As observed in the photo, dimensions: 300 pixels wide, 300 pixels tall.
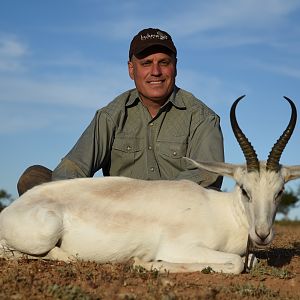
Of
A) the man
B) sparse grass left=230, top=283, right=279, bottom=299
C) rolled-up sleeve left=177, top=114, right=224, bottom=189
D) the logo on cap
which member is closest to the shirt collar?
the man

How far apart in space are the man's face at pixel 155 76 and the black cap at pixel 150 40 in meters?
0.15

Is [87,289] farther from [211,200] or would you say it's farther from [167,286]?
[211,200]

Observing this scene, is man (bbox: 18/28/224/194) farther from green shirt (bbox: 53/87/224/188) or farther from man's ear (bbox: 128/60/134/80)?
man's ear (bbox: 128/60/134/80)

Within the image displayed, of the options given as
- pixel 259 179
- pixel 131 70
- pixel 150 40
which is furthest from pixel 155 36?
pixel 259 179

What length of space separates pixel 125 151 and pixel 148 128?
505mm

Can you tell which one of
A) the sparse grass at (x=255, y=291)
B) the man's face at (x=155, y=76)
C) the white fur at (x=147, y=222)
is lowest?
the sparse grass at (x=255, y=291)

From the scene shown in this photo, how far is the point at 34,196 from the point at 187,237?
192 centimetres

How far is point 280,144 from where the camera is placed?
707 cm

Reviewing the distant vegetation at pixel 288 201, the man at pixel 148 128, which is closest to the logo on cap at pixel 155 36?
the man at pixel 148 128

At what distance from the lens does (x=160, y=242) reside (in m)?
6.91

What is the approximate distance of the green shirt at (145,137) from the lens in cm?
909

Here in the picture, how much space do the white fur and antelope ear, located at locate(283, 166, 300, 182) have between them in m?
0.01

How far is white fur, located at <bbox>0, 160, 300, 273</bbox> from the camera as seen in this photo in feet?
22.2

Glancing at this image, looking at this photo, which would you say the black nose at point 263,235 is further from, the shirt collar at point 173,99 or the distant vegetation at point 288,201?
the distant vegetation at point 288,201
